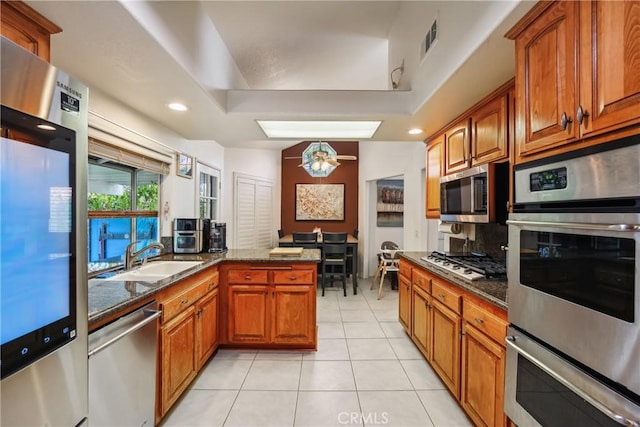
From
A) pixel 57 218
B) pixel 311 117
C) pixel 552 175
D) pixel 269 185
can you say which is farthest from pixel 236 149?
pixel 552 175

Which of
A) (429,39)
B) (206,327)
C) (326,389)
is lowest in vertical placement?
(326,389)

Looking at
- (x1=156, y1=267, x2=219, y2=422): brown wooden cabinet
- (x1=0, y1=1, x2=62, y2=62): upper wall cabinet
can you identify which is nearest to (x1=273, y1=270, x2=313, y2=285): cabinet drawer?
(x1=156, y1=267, x2=219, y2=422): brown wooden cabinet

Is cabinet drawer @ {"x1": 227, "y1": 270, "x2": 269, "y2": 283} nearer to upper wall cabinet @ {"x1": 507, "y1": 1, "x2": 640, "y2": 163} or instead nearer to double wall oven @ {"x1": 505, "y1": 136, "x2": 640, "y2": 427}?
double wall oven @ {"x1": 505, "y1": 136, "x2": 640, "y2": 427}

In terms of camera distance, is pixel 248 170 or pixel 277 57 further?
pixel 248 170

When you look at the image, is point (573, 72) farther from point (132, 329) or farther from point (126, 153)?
point (126, 153)

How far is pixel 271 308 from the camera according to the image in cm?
271

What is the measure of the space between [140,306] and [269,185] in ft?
15.6

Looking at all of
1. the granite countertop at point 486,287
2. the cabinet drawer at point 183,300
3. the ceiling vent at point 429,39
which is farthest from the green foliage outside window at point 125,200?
the ceiling vent at point 429,39

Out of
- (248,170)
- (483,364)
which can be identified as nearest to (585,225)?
(483,364)

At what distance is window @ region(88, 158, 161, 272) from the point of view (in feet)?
6.92

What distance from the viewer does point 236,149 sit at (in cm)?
512

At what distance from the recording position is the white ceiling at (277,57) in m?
1.39

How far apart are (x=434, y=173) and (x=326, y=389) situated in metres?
2.24

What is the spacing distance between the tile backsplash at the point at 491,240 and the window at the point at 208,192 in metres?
3.15
